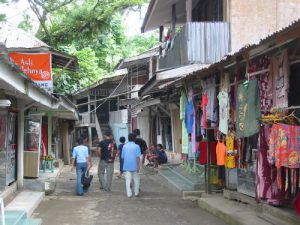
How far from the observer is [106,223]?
9.45 m

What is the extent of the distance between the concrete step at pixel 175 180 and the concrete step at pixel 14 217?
528cm

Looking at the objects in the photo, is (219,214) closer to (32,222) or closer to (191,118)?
(191,118)

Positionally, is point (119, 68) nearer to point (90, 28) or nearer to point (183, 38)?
point (90, 28)

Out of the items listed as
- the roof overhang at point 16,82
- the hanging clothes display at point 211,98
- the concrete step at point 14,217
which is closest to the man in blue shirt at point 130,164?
the roof overhang at point 16,82

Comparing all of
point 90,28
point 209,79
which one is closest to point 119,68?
point 90,28

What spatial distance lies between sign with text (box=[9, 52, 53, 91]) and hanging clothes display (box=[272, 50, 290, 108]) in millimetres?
7013

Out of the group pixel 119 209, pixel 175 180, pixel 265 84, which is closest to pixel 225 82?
pixel 265 84

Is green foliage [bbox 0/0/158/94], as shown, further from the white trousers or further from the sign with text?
the white trousers

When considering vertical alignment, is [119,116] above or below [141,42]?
below

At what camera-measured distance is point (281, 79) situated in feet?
25.1

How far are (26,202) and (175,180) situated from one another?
18.9 feet

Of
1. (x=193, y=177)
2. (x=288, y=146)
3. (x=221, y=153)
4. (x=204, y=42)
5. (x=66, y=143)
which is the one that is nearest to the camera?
(x=288, y=146)

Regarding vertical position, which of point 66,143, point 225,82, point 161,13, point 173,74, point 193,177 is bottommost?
→ point 193,177

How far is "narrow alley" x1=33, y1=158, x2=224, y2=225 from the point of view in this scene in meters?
9.70
